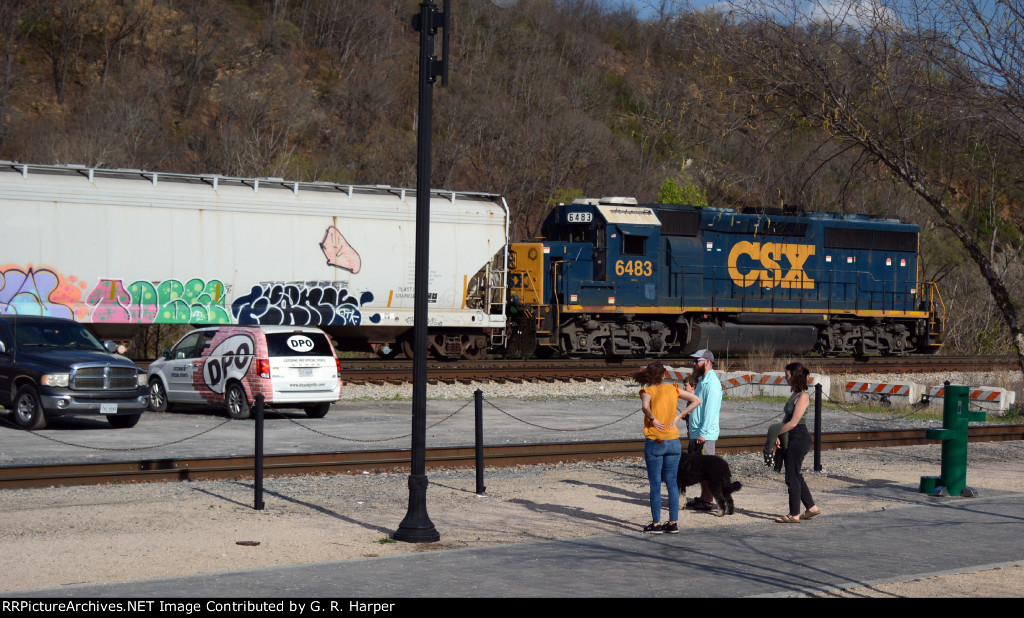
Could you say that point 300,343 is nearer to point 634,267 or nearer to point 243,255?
point 243,255

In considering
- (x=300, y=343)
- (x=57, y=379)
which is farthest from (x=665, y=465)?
(x=57, y=379)

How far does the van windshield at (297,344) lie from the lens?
1820 cm

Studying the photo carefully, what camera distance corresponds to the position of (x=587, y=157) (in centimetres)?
5566

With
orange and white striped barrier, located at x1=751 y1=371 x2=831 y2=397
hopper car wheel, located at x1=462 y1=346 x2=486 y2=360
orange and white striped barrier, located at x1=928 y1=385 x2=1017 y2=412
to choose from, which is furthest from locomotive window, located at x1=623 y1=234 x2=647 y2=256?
orange and white striped barrier, located at x1=928 y1=385 x2=1017 y2=412

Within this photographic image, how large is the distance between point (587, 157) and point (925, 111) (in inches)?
1582

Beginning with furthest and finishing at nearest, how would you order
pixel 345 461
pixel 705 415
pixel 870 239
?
pixel 870 239, pixel 345 461, pixel 705 415

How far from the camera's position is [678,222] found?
30078 mm

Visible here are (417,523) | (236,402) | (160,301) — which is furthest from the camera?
(160,301)

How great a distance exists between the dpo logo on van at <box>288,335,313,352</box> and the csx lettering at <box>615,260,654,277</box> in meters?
12.3

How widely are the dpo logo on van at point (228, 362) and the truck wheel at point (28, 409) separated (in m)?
2.92

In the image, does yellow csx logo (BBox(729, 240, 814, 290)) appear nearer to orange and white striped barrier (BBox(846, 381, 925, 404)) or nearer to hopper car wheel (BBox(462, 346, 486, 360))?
orange and white striped barrier (BBox(846, 381, 925, 404))

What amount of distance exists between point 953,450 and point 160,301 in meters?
16.8

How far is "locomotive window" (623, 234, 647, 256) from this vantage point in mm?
29203

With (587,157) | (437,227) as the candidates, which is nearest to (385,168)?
(587,157)
